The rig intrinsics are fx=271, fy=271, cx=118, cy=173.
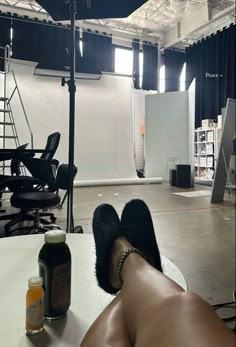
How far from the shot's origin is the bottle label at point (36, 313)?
506 millimetres

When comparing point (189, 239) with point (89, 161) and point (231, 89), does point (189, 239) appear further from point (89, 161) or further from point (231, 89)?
point (231, 89)

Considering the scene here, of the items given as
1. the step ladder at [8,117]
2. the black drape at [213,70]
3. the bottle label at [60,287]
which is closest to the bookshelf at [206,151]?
the black drape at [213,70]

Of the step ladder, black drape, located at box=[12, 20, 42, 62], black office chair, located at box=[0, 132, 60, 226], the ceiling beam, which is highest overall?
the ceiling beam

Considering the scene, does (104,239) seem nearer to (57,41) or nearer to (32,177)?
(57,41)

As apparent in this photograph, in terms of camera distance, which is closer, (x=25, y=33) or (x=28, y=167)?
(x=25, y=33)

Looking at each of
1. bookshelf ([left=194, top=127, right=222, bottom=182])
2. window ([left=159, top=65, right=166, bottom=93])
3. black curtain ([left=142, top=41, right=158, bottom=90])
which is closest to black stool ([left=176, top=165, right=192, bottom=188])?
bookshelf ([left=194, top=127, right=222, bottom=182])

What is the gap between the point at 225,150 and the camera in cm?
397

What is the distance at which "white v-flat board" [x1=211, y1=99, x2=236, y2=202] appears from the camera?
3.91 m

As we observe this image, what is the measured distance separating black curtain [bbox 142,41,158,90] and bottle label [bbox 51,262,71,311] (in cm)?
512

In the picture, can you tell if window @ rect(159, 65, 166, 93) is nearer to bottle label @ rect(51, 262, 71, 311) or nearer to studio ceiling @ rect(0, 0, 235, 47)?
studio ceiling @ rect(0, 0, 235, 47)

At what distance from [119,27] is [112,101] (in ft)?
10.5

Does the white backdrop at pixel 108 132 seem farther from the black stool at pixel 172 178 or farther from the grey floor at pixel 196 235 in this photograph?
the black stool at pixel 172 178

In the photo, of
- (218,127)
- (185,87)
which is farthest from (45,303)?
(185,87)

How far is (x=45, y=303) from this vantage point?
0.54 meters
